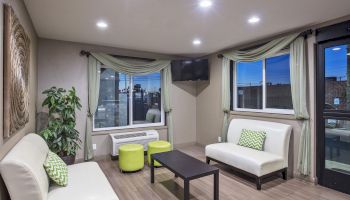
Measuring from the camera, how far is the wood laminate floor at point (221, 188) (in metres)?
2.72

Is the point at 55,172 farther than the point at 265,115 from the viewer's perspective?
No

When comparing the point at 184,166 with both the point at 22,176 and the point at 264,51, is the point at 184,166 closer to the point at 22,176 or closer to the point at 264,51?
the point at 22,176

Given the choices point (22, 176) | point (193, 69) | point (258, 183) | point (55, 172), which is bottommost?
point (258, 183)

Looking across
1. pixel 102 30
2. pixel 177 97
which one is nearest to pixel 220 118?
pixel 177 97

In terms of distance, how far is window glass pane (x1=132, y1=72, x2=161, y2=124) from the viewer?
4.86 meters

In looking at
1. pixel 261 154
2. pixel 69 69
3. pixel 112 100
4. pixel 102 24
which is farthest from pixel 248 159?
pixel 69 69

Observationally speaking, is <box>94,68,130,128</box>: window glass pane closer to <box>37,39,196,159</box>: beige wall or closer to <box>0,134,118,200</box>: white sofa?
<box>37,39,196,159</box>: beige wall

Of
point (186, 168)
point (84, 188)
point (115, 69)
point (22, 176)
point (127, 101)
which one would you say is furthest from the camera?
point (127, 101)

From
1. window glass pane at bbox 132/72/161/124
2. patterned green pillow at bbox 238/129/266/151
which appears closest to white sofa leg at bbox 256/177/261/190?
patterned green pillow at bbox 238/129/266/151

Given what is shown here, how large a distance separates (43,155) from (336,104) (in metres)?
3.76

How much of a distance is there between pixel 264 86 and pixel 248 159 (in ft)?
5.28

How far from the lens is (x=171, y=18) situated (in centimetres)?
277

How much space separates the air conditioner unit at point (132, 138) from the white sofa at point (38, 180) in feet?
5.26

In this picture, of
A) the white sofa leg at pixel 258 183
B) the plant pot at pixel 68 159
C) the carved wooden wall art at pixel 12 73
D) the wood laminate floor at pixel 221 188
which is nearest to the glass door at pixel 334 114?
the wood laminate floor at pixel 221 188
